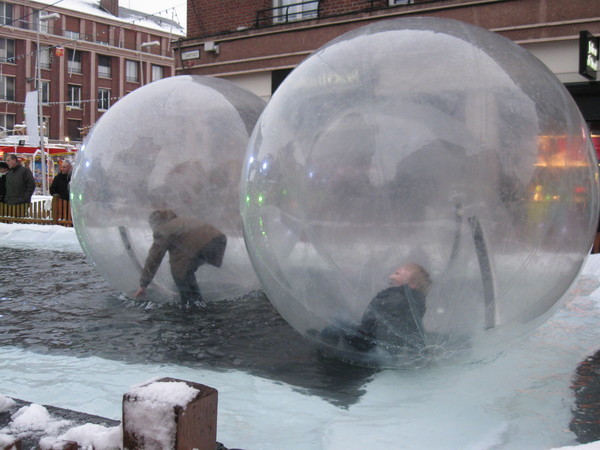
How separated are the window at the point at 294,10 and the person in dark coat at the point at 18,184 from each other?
242 inches

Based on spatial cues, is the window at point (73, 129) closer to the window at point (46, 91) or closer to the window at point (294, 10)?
the window at point (46, 91)

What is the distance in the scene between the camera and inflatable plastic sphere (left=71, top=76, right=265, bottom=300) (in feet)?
16.0

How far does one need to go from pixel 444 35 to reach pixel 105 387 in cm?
260

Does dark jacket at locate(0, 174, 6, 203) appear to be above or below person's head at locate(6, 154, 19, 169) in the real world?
below

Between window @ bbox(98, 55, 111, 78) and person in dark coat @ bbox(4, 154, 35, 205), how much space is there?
147 feet

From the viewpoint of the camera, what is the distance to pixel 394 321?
11.3 feet

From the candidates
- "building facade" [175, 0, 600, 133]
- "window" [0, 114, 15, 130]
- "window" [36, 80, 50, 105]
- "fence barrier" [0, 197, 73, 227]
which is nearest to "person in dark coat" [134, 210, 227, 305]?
"building facade" [175, 0, 600, 133]

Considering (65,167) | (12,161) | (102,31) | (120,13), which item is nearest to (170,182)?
(65,167)

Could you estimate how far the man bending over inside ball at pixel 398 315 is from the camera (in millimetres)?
3264

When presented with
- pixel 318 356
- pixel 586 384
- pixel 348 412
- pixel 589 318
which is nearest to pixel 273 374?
pixel 318 356

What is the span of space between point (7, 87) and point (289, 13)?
43213mm

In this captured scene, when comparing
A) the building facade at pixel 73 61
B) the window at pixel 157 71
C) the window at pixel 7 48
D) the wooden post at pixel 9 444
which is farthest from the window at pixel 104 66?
the wooden post at pixel 9 444

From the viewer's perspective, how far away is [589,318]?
538cm

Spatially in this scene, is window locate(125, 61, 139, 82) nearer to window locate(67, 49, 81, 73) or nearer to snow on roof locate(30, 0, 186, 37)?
snow on roof locate(30, 0, 186, 37)
